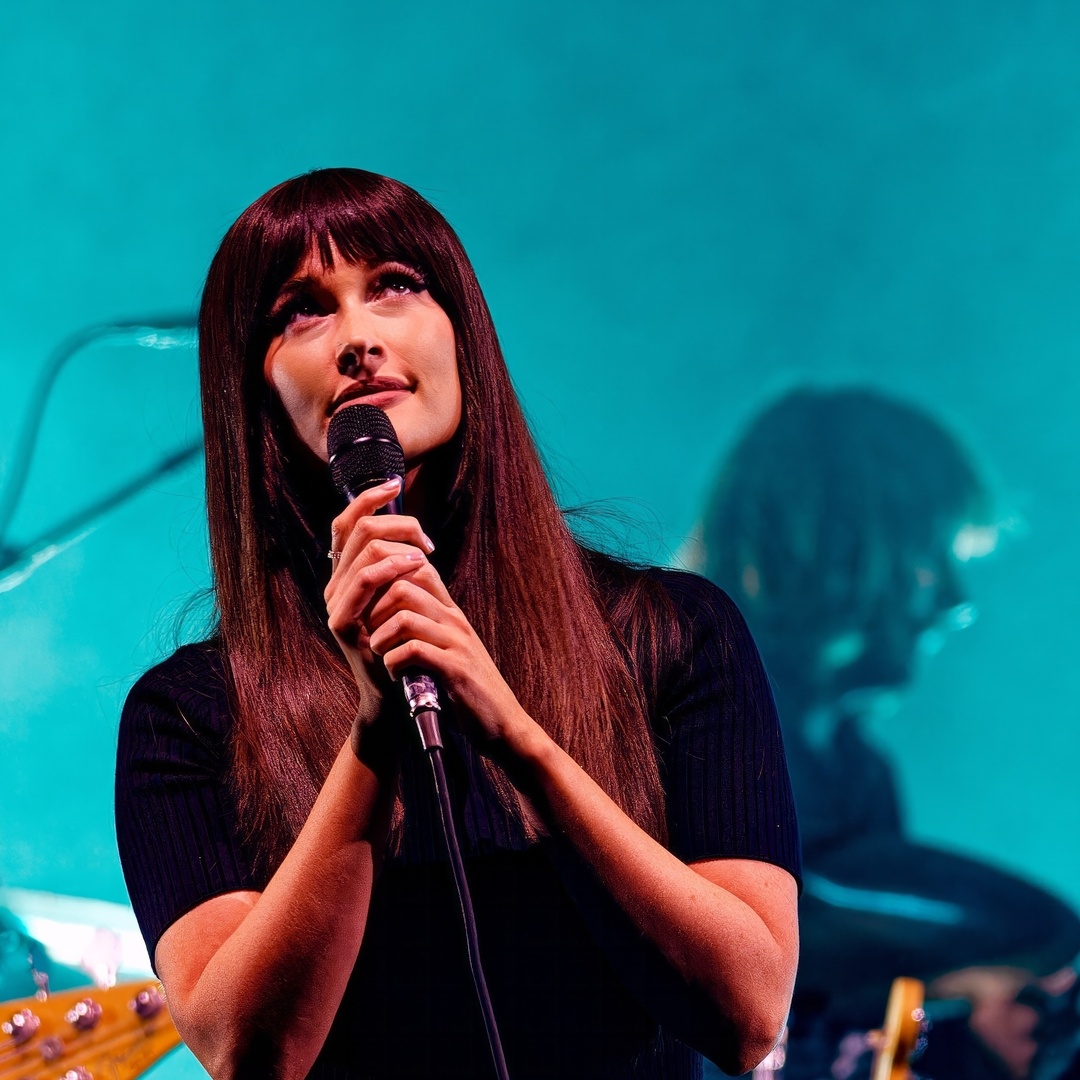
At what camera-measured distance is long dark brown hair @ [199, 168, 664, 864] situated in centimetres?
106

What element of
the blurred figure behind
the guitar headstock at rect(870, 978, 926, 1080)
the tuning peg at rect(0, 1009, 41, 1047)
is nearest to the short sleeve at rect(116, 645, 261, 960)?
the tuning peg at rect(0, 1009, 41, 1047)

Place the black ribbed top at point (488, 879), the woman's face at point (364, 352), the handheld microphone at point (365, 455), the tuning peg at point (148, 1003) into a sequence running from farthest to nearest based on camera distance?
the tuning peg at point (148, 1003) → the woman's face at point (364, 352) → the black ribbed top at point (488, 879) → the handheld microphone at point (365, 455)

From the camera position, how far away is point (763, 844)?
971mm

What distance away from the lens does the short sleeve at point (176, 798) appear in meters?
0.97

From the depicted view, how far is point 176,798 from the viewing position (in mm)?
1015

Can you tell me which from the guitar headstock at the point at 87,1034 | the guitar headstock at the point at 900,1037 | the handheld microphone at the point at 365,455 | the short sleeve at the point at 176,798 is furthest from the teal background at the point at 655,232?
the handheld microphone at the point at 365,455

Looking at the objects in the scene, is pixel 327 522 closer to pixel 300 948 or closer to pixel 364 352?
pixel 364 352

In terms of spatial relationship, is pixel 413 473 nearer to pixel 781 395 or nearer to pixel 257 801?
pixel 257 801

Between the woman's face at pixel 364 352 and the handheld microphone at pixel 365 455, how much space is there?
11 cm

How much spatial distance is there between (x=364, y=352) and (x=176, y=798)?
0.37m

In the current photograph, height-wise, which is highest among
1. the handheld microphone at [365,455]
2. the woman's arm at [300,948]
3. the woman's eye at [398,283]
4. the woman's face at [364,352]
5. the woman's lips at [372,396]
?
the woman's eye at [398,283]

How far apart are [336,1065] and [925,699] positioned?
1526 mm

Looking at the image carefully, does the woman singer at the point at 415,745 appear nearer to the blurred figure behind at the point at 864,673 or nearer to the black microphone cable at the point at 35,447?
the black microphone cable at the point at 35,447

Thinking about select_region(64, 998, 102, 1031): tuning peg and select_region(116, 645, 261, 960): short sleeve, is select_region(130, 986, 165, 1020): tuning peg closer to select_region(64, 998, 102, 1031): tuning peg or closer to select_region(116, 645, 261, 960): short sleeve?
select_region(64, 998, 102, 1031): tuning peg
